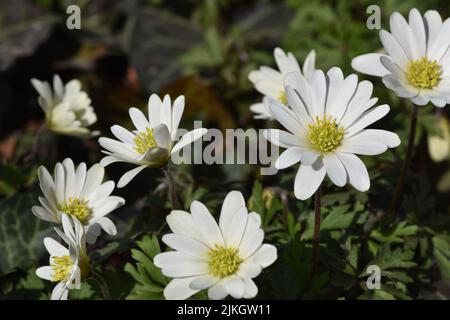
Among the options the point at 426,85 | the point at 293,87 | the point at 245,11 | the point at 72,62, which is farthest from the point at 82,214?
the point at 245,11

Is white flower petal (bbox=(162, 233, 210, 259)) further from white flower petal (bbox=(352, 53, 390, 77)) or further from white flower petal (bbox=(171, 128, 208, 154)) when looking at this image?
white flower petal (bbox=(352, 53, 390, 77))

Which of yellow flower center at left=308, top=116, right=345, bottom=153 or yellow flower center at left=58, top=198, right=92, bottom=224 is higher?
yellow flower center at left=308, top=116, right=345, bottom=153

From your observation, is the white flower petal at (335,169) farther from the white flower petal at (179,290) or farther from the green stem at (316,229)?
the white flower petal at (179,290)

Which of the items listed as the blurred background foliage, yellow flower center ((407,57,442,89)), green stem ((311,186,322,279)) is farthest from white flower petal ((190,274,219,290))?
yellow flower center ((407,57,442,89))

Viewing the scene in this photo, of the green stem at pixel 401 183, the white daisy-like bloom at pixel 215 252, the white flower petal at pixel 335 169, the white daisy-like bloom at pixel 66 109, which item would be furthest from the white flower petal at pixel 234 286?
the white daisy-like bloom at pixel 66 109

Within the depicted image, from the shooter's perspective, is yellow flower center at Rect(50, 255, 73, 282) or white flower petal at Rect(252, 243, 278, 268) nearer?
white flower petal at Rect(252, 243, 278, 268)

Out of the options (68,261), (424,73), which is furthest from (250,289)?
(424,73)
